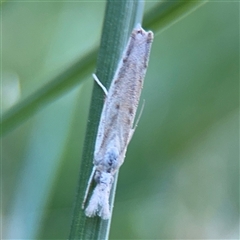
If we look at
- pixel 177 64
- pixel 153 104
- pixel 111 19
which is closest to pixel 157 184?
pixel 153 104

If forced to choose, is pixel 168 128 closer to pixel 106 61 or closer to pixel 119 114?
pixel 119 114

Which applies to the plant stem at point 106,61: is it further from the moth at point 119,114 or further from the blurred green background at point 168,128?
the blurred green background at point 168,128

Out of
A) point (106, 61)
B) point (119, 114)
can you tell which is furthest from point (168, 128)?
point (106, 61)

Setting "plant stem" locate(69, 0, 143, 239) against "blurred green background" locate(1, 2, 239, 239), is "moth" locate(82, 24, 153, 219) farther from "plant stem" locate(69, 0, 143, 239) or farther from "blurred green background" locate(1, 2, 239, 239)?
"blurred green background" locate(1, 2, 239, 239)

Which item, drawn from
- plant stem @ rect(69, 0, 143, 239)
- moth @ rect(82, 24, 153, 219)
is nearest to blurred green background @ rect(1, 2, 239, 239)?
moth @ rect(82, 24, 153, 219)

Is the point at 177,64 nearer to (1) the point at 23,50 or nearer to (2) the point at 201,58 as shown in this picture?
(2) the point at 201,58

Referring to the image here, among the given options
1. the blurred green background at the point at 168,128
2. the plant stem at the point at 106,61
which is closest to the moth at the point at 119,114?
the plant stem at the point at 106,61

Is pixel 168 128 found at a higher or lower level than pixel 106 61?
higher
